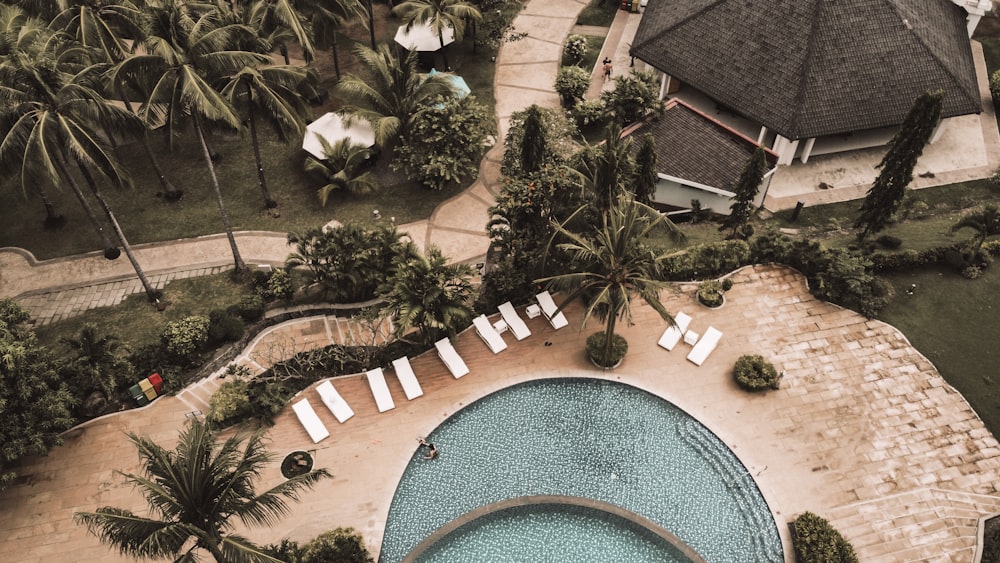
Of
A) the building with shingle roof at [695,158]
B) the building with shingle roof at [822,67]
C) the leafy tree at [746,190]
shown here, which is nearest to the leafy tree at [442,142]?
the building with shingle roof at [695,158]

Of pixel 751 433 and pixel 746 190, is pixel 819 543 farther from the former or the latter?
pixel 746 190

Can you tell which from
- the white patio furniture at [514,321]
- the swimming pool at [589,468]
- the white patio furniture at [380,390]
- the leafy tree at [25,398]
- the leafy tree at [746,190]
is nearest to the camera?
the leafy tree at [25,398]

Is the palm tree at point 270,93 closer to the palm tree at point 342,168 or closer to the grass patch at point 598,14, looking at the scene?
the palm tree at point 342,168

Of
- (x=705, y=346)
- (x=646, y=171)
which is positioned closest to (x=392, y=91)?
(x=646, y=171)

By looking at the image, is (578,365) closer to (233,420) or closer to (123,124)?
(233,420)

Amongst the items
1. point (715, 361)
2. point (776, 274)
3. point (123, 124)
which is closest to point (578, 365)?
point (715, 361)

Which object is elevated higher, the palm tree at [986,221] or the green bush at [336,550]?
the palm tree at [986,221]
